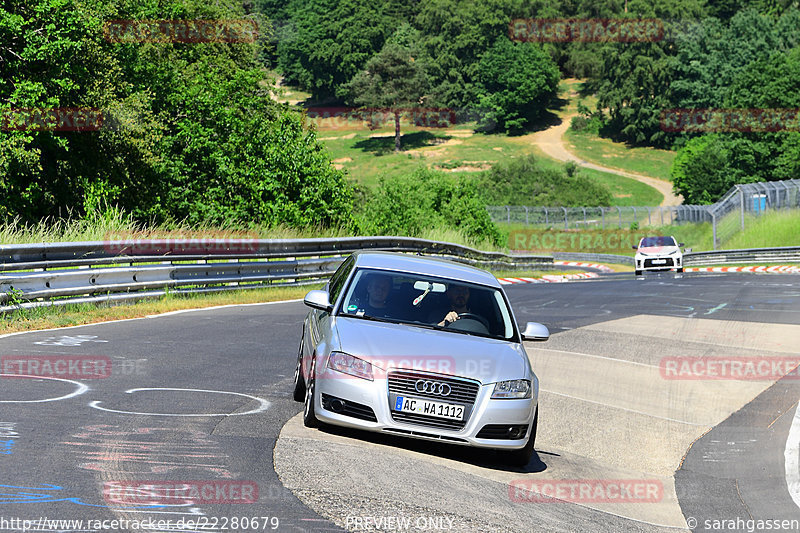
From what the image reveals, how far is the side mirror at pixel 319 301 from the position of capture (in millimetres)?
8945

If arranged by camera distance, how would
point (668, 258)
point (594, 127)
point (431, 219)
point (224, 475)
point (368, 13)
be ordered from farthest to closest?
point (368, 13)
point (594, 127)
point (431, 219)
point (668, 258)
point (224, 475)

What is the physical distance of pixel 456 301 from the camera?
9.12m

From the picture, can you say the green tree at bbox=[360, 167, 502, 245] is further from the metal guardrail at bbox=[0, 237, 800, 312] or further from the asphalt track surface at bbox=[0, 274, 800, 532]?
the asphalt track surface at bbox=[0, 274, 800, 532]

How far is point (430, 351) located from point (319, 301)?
144 cm

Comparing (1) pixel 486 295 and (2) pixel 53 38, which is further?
(2) pixel 53 38

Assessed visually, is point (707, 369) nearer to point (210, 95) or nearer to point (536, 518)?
point (536, 518)

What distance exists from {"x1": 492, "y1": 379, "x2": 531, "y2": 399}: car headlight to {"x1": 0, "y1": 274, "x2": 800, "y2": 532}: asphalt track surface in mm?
641

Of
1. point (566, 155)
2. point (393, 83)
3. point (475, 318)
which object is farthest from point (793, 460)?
point (393, 83)

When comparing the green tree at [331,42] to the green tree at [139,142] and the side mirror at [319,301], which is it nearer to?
the green tree at [139,142]

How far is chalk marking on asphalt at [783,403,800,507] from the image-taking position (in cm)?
846

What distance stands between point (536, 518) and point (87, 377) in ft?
17.2

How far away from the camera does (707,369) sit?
44.9 ft

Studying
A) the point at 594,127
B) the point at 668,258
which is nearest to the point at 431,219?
the point at 668,258

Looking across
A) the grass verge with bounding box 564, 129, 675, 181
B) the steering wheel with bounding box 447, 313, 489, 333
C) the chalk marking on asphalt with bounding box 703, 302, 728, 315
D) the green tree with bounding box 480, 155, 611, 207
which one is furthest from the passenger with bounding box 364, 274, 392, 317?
the grass verge with bounding box 564, 129, 675, 181
